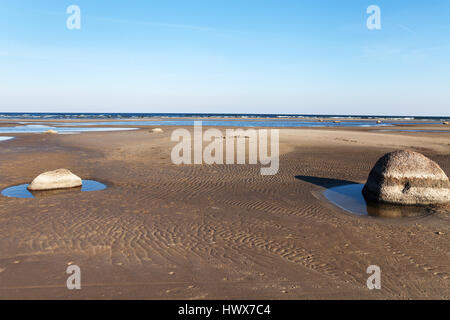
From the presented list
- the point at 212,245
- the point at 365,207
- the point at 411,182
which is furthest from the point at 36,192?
the point at 411,182

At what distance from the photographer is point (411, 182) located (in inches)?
407

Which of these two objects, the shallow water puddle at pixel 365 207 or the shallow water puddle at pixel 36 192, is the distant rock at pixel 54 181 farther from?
the shallow water puddle at pixel 365 207

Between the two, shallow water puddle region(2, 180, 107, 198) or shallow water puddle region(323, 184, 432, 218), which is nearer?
shallow water puddle region(323, 184, 432, 218)

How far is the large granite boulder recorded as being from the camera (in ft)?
33.5

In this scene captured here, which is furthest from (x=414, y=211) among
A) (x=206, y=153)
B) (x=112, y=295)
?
(x=206, y=153)

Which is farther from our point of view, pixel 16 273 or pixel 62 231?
pixel 62 231

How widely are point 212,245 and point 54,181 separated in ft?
26.2

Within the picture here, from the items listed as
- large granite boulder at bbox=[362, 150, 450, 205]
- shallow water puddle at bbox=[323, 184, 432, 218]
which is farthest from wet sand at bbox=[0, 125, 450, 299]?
large granite boulder at bbox=[362, 150, 450, 205]

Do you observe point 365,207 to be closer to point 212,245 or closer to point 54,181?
point 212,245

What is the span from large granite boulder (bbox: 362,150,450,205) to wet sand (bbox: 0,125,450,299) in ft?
2.45

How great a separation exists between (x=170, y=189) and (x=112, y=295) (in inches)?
296

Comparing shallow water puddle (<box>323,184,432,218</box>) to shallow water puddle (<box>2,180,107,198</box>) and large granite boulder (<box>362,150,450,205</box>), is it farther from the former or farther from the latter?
shallow water puddle (<box>2,180,107,198</box>)
